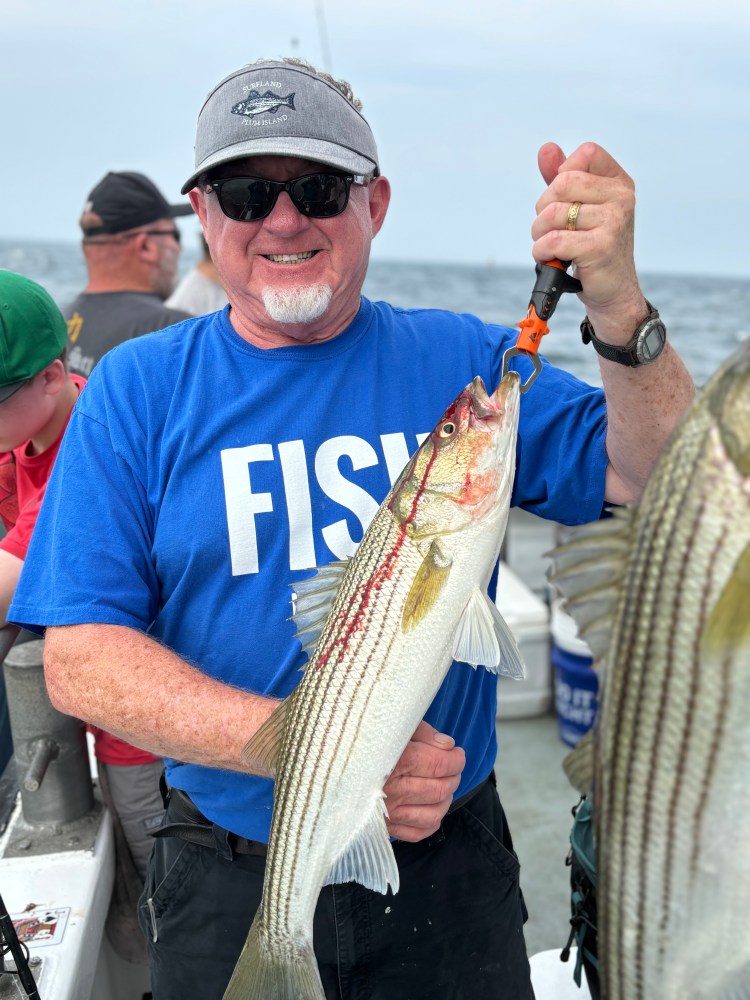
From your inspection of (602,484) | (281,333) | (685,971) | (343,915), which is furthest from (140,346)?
(685,971)

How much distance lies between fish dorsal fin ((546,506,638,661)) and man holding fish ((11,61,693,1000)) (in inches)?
25.0

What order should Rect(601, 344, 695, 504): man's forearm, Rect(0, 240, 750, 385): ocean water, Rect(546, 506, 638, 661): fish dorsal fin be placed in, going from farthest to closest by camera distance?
1. Rect(0, 240, 750, 385): ocean water
2. Rect(601, 344, 695, 504): man's forearm
3. Rect(546, 506, 638, 661): fish dorsal fin

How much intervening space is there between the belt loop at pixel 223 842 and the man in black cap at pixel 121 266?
368 cm

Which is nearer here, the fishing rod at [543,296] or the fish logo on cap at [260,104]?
the fishing rod at [543,296]

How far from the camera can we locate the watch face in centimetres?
190

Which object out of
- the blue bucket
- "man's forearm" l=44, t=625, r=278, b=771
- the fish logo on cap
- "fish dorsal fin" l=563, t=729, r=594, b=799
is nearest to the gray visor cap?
the fish logo on cap

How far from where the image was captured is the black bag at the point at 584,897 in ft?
8.03

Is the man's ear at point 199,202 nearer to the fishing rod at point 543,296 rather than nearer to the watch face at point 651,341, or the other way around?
the fishing rod at point 543,296

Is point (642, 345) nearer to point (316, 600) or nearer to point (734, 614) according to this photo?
point (316, 600)

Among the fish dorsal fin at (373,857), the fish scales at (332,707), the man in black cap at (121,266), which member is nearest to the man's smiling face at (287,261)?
the fish scales at (332,707)

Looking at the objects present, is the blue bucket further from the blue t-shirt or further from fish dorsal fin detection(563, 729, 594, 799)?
fish dorsal fin detection(563, 729, 594, 799)

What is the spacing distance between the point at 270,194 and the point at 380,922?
6.30 ft

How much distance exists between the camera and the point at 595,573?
1.10m

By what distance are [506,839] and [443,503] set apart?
132cm
